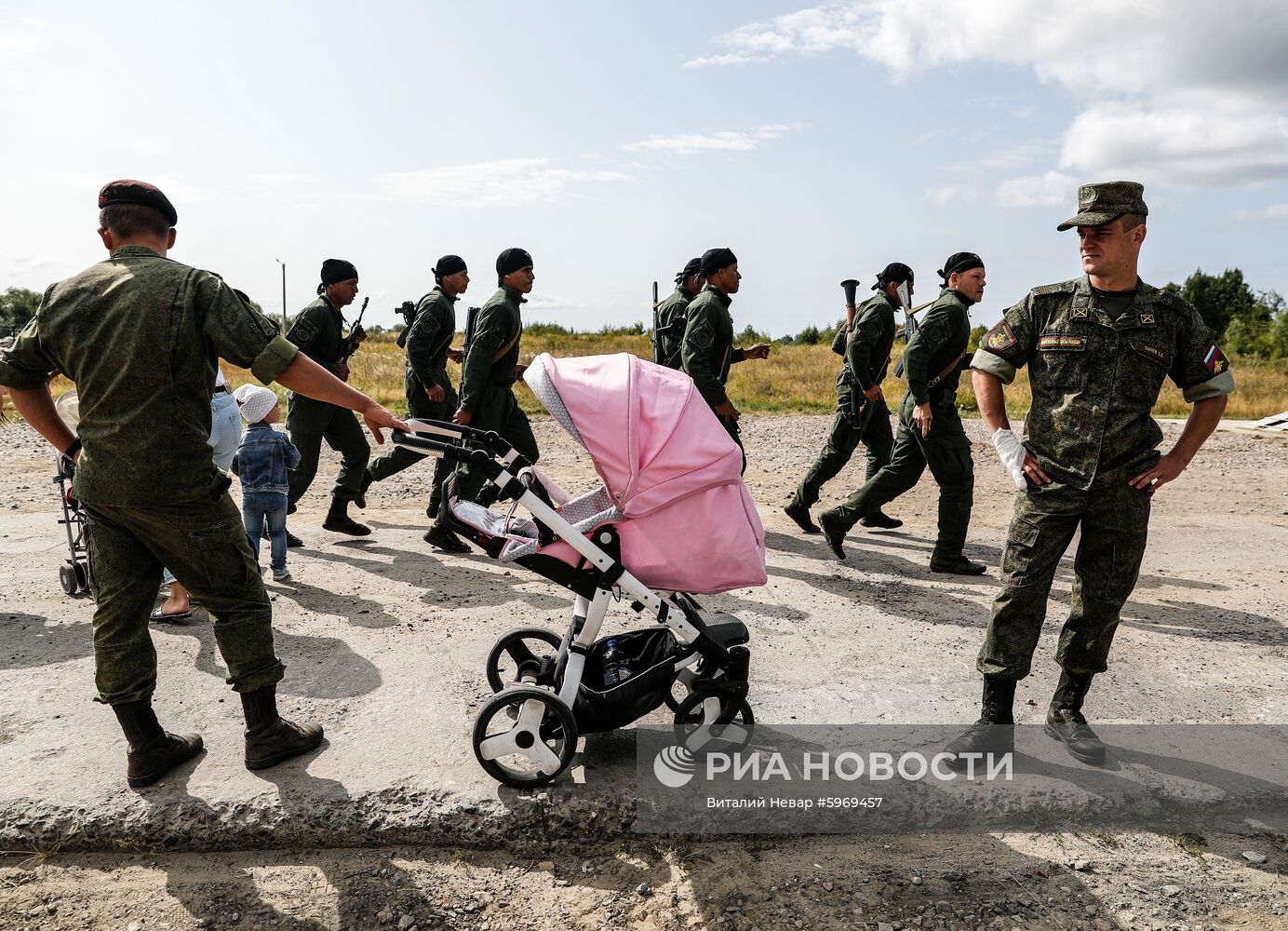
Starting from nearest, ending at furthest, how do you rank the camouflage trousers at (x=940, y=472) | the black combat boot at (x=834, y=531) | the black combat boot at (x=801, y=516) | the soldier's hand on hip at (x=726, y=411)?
1. the camouflage trousers at (x=940, y=472)
2. the black combat boot at (x=834, y=531)
3. the soldier's hand on hip at (x=726, y=411)
4. the black combat boot at (x=801, y=516)

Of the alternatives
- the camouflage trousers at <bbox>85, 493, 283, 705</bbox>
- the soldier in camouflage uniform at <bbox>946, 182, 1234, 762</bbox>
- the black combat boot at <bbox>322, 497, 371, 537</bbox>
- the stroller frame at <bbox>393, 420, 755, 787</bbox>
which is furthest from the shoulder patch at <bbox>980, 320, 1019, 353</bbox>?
the black combat boot at <bbox>322, 497, 371, 537</bbox>

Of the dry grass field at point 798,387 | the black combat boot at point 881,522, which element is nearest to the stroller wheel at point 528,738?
the black combat boot at point 881,522

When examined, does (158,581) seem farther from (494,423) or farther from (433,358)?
(433,358)

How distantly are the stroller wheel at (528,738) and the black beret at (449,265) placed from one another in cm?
497

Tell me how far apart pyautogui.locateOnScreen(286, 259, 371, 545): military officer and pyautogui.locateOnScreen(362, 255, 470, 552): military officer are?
0.26 m

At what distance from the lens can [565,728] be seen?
3258 mm

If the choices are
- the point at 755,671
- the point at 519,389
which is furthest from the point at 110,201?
the point at 519,389

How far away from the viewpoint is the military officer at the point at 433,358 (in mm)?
7289

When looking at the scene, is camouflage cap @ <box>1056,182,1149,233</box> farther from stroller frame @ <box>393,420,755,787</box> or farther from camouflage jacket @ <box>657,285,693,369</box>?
camouflage jacket @ <box>657,285,693,369</box>

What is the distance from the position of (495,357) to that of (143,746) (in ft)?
13.2

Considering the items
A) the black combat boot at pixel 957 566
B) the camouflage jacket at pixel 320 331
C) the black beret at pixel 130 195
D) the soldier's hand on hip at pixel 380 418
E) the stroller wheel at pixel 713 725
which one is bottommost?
the stroller wheel at pixel 713 725

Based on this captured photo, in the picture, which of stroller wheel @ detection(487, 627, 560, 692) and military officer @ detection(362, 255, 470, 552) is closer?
stroller wheel @ detection(487, 627, 560, 692)

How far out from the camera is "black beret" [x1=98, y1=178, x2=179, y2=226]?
10.6ft

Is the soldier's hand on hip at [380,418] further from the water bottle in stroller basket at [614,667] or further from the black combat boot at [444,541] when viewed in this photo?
the black combat boot at [444,541]
